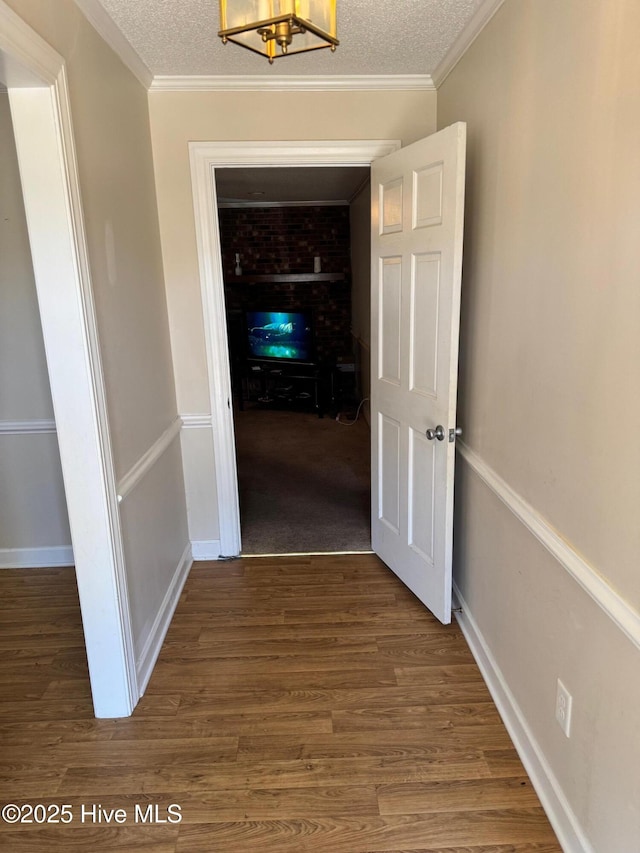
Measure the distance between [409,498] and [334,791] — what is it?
1.28m

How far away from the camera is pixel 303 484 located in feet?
13.8

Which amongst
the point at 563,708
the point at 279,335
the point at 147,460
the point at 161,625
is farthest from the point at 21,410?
the point at 279,335

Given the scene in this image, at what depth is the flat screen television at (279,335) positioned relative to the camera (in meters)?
6.62

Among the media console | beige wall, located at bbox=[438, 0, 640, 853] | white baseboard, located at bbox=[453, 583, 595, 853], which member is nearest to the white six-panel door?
beige wall, located at bbox=[438, 0, 640, 853]

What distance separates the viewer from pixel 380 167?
8.39 ft

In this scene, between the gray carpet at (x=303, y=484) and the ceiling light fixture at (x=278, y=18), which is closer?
the ceiling light fixture at (x=278, y=18)

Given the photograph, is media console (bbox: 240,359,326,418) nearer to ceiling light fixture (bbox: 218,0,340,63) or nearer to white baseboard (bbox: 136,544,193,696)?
white baseboard (bbox: 136,544,193,696)

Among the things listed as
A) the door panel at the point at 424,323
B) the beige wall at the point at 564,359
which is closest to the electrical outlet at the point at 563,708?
the beige wall at the point at 564,359

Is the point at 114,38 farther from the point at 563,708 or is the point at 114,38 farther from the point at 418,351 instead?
the point at 563,708

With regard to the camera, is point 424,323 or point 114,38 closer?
point 114,38

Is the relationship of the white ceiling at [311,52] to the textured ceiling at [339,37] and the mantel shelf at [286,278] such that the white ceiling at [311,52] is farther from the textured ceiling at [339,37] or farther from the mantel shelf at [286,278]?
the mantel shelf at [286,278]

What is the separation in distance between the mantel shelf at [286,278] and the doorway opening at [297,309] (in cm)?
1

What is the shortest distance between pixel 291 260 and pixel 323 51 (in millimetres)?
4650

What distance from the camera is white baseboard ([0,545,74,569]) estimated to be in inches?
119
